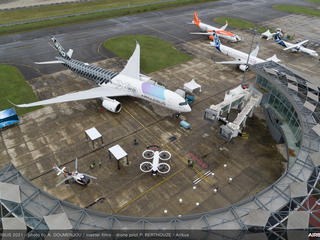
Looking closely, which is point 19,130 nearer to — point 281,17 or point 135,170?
point 135,170

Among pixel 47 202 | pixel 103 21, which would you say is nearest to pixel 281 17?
pixel 103 21

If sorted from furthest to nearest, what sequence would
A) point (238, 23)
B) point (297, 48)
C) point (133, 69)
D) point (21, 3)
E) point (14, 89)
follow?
point (21, 3) < point (238, 23) < point (297, 48) < point (133, 69) < point (14, 89)

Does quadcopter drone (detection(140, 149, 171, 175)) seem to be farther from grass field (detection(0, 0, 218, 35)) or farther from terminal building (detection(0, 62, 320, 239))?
grass field (detection(0, 0, 218, 35))

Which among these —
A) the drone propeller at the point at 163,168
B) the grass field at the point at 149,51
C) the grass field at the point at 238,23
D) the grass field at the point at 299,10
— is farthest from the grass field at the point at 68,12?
the drone propeller at the point at 163,168

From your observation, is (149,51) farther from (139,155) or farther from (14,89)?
(139,155)

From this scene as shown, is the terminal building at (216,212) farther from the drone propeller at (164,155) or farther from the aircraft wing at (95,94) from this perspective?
the aircraft wing at (95,94)

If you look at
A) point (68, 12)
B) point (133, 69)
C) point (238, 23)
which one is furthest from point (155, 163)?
point (68, 12)

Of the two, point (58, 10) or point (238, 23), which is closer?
point (238, 23)
